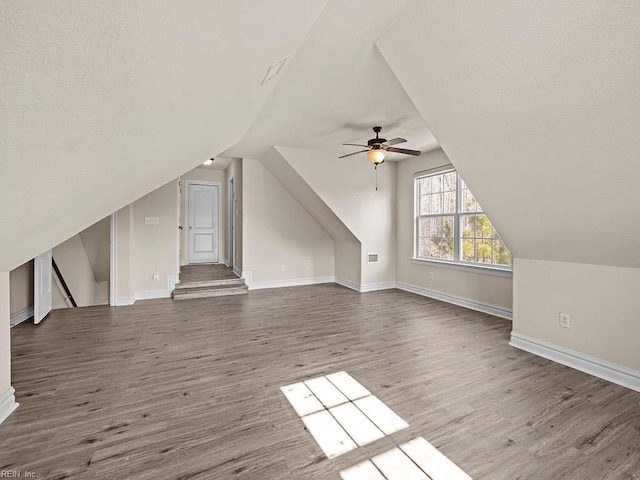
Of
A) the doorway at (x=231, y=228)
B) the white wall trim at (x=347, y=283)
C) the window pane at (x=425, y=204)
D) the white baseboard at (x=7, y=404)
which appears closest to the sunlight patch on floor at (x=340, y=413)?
the white baseboard at (x=7, y=404)

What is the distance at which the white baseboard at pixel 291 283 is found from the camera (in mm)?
5994

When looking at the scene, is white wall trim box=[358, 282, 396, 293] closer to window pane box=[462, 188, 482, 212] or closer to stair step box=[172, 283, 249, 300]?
window pane box=[462, 188, 482, 212]

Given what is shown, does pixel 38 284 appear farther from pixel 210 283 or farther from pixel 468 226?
pixel 468 226

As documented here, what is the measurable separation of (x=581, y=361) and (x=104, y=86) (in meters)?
3.74

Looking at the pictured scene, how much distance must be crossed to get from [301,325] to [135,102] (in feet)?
10.2

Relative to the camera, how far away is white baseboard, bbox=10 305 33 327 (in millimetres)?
3742

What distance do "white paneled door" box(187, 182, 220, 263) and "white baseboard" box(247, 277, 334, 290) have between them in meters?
2.70

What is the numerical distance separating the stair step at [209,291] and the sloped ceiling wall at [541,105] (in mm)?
4309

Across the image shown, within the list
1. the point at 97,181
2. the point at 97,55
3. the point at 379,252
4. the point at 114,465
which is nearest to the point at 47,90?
the point at 97,55

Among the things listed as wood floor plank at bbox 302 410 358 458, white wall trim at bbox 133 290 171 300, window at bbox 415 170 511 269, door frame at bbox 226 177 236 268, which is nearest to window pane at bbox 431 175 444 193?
window at bbox 415 170 511 269

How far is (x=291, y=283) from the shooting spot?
6.32m

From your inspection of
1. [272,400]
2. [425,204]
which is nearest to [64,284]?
[272,400]

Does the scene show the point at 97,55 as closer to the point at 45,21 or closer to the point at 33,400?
the point at 45,21

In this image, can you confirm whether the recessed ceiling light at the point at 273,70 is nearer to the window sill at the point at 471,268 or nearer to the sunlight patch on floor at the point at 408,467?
the sunlight patch on floor at the point at 408,467
